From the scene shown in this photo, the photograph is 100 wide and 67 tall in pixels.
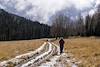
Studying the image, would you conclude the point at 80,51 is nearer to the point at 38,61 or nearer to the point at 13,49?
the point at 13,49

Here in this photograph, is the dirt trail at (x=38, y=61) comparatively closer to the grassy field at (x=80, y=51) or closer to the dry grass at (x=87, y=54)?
the dry grass at (x=87, y=54)

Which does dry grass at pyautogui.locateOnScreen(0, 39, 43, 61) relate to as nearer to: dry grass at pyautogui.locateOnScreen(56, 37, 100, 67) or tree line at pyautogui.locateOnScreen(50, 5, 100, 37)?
dry grass at pyautogui.locateOnScreen(56, 37, 100, 67)

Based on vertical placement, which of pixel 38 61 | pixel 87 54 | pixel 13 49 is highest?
pixel 13 49

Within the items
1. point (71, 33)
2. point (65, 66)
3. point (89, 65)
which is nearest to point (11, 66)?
point (65, 66)

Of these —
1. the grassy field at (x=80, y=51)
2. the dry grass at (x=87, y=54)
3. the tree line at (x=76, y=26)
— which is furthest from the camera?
the tree line at (x=76, y=26)

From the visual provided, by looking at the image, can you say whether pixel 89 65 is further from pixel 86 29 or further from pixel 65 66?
pixel 86 29

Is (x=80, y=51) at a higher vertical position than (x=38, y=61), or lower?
higher

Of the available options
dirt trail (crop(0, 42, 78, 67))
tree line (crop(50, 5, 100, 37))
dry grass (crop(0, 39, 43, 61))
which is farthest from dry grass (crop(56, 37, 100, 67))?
tree line (crop(50, 5, 100, 37))

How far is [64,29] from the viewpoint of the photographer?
173 meters

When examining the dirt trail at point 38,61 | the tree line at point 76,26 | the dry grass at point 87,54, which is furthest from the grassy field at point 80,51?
the tree line at point 76,26

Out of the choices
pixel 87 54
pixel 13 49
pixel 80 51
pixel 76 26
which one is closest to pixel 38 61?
pixel 87 54

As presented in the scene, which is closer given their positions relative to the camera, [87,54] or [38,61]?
[38,61]

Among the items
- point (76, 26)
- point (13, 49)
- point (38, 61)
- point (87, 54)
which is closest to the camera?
point (38, 61)

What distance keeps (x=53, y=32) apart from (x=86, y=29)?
21139 millimetres
